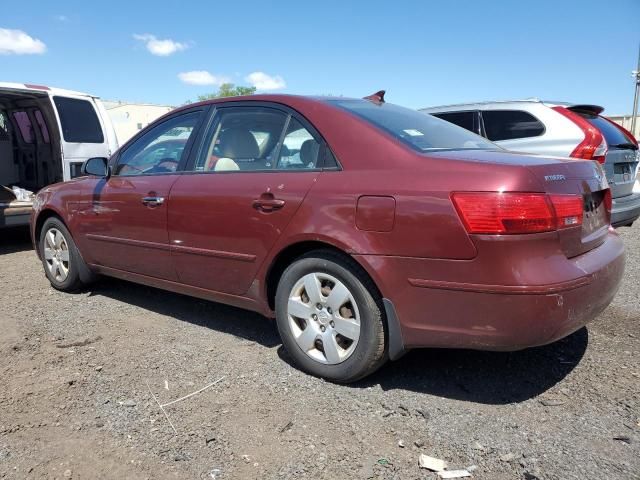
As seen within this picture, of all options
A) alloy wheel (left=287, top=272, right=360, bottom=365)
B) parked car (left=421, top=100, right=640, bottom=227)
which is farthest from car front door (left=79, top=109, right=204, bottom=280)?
parked car (left=421, top=100, right=640, bottom=227)

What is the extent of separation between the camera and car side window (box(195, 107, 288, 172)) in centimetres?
345

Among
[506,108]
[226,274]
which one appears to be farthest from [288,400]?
[506,108]

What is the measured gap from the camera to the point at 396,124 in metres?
3.26

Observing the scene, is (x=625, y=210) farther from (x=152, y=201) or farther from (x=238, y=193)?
(x=152, y=201)

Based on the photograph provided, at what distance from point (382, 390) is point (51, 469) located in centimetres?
165

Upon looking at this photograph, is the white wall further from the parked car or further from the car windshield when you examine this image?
the car windshield

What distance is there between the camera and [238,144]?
3.67 meters

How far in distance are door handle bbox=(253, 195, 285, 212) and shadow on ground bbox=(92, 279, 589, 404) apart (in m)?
0.98

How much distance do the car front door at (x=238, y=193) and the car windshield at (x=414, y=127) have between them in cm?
38

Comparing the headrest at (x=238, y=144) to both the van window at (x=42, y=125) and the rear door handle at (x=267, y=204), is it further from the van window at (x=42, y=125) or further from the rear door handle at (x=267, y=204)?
the van window at (x=42, y=125)

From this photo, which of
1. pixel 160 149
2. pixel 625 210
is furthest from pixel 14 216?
pixel 625 210

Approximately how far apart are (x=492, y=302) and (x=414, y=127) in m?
1.31

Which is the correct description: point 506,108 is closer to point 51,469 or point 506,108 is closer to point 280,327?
point 280,327

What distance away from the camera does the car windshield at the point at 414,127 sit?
3090 millimetres
